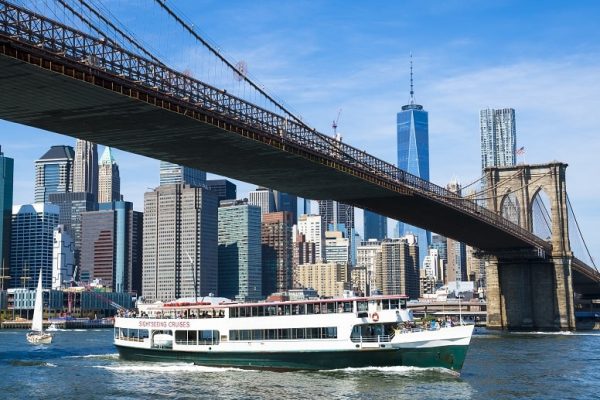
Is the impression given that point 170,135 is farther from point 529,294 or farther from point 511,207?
point 511,207

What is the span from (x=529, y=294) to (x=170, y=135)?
2351 inches

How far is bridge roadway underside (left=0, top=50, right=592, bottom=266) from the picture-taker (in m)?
43.7

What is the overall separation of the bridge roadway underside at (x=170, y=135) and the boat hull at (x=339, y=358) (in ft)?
44.9

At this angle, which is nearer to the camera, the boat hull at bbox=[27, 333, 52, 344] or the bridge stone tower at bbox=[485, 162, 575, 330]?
the boat hull at bbox=[27, 333, 52, 344]

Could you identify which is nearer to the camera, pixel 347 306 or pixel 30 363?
pixel 347 306

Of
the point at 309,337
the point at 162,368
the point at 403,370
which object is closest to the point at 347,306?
the point at 309,337

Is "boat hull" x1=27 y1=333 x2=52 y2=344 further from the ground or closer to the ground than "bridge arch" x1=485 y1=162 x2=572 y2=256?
closer to the ground

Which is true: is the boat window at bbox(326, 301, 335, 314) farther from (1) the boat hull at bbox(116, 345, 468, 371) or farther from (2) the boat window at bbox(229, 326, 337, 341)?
(1) the boat hull at bbox(116, 345, 468, 371)

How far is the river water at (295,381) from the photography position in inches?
1578

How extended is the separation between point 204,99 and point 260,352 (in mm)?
14795

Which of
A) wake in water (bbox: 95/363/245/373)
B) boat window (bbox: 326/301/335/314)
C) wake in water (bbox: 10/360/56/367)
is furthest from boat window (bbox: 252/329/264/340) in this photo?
wake in water (bbox: 10/360/56/367)

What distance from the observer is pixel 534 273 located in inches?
3971

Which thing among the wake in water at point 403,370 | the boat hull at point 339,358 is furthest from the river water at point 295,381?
the boat hull at point 339,358

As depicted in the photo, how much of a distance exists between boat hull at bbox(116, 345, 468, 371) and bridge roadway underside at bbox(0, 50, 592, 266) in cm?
1368
